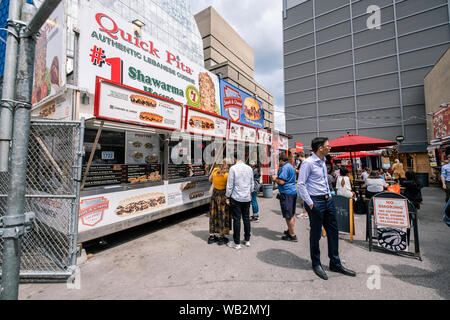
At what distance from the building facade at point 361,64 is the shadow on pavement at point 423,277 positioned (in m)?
23.9

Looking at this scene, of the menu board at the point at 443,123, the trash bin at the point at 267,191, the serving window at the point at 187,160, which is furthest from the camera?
the menu board at the point at 443,123

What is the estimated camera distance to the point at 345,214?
4582 millimetres

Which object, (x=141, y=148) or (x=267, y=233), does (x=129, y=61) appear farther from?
(x=267, y=233)

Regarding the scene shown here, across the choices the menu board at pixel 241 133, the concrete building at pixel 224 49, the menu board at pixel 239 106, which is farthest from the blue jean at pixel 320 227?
the concrete building at pixel 224 49

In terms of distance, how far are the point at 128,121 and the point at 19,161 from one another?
2.26 metres

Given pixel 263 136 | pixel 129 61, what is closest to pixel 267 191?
pixel 263 136

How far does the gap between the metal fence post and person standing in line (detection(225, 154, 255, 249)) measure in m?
3.17

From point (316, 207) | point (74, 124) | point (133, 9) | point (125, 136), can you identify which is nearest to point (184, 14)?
point (133, 9)

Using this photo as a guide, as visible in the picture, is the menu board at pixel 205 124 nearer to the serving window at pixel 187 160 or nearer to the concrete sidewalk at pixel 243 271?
the serving window at pixel 187 160

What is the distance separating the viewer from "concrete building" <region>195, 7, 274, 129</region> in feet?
124

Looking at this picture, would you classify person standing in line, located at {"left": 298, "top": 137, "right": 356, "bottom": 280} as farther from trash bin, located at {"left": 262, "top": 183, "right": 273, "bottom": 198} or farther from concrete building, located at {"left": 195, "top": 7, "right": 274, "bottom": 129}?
concrete building, located at {"left": 195, "top": 7, "right": 274, "bottom": 129}

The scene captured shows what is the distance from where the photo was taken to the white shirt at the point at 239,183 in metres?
4.02
